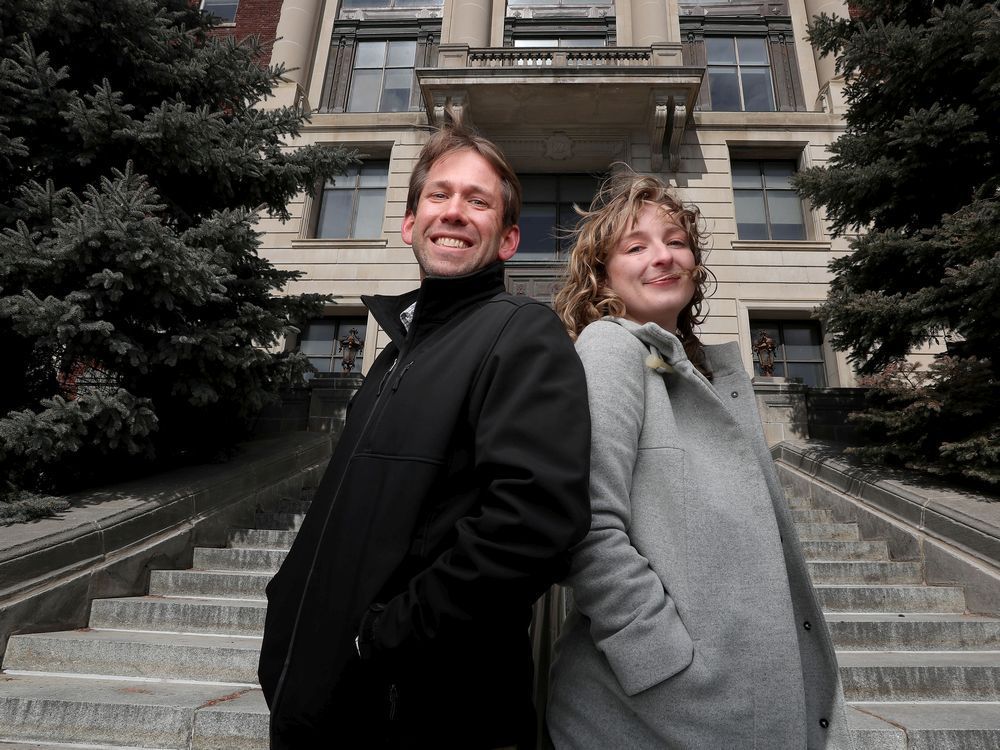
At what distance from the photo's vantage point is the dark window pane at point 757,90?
1541 cm

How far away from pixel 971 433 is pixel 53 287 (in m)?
8.98

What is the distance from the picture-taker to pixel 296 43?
15.8 m

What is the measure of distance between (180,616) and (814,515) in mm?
6618

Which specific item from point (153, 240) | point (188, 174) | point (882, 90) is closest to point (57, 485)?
point (153, 240)

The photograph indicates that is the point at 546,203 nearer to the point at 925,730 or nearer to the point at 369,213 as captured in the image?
the point at 369,213

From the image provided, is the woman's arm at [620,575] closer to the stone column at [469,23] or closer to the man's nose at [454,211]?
the man's nose at [454,211]

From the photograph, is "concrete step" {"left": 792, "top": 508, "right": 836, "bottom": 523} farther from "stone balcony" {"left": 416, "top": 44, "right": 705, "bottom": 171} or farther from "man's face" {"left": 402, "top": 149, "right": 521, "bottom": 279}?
"stone balcony" {"left": 416, "top": 44, "right": 705, "bottom": 171}

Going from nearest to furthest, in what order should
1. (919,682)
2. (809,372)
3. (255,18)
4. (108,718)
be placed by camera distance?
(108,718), (919,682), (809,372), (255,18)

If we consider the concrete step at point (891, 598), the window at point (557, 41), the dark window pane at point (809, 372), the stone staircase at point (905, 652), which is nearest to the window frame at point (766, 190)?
the dark window pane at point (809, 372)

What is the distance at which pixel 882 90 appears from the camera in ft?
22.6

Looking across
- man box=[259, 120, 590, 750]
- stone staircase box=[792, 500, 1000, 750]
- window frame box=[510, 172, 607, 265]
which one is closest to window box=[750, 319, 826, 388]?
window frame box=[510, 172, 607, 265]

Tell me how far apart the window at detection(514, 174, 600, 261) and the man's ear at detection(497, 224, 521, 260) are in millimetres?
12650

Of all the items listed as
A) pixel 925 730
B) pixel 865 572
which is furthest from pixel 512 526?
pixel 865 572

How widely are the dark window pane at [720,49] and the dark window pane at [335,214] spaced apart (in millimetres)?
11448
